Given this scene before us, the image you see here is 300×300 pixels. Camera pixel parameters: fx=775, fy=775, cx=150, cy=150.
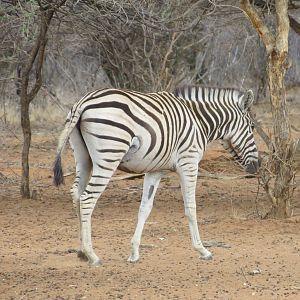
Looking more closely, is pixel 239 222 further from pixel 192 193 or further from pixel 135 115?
pixel 135 115

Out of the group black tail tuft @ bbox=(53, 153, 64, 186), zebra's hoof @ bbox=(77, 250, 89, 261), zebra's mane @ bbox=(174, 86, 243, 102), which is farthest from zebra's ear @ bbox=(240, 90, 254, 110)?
zebra's hoof @ bbox=(77, 250, 89, 261)

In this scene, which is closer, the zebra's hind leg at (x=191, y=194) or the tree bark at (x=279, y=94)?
the zebra's hind leg at (x=191, y=194)

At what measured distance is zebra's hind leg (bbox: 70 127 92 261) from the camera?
759 centimetres

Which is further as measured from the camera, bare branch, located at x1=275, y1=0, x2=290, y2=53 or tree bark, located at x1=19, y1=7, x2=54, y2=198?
tree bark, located at x1=19, y1=7, x2=54, y2=198

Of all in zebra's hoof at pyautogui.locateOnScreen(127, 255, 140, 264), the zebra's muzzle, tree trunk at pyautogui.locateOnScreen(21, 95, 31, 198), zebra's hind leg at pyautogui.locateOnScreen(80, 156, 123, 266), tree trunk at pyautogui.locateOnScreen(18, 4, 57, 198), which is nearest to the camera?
zebra's hind leg at pyautogui.locateOnScreen(80, 156, 123, 266)

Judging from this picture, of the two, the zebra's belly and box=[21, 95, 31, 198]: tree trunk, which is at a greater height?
the zebra's belly

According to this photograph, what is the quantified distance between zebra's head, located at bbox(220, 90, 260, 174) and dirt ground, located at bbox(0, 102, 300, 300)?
0.97m

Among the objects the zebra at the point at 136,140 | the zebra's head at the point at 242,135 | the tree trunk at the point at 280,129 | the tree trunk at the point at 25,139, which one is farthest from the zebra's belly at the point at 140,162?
the tree trunk at the point at 25,139

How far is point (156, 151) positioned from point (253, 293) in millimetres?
1873

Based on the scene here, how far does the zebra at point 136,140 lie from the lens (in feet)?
24.3

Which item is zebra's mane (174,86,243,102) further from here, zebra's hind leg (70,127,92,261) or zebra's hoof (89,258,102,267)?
zebra's hoof (89,258,102,267)

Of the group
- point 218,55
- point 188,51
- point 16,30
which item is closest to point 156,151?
point 16,30

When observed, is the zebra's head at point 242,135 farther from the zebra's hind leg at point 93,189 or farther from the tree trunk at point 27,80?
the tree trunk at point 27,80

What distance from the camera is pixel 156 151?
7.73 metres
